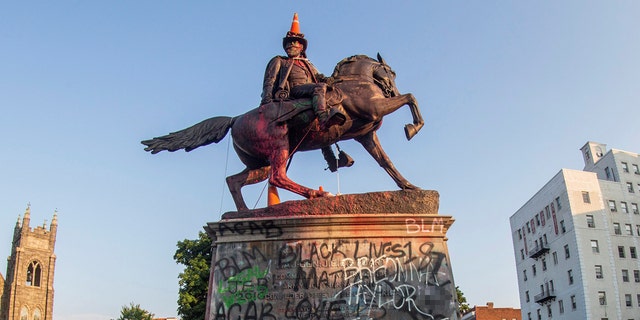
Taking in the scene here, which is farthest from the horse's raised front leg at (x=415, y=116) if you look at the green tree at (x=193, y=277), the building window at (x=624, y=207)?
the building window at (x=624, y=207)

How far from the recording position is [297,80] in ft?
39.9

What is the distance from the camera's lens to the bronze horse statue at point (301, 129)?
454 inches

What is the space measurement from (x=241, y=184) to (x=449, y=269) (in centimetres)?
440

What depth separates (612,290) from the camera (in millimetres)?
63969

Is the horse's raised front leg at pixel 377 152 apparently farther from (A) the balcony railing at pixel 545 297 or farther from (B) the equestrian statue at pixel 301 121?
(A) the balcony railing at pixel 545 297

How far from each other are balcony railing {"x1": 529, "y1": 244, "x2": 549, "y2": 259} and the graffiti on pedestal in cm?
6499

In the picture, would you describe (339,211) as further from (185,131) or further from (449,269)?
(185,131)

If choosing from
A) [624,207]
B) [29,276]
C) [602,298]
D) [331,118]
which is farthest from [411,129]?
[29,276]

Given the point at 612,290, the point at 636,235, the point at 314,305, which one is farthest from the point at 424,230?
the point at 636,235

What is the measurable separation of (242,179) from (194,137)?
4.14 ft

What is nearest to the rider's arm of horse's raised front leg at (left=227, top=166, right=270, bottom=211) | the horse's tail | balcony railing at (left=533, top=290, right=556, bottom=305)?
the horse's tail

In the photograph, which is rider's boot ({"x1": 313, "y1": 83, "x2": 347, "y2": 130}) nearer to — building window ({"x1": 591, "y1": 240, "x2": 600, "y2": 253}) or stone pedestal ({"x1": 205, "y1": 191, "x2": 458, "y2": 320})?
stone pedestal ({"x1": 205, "y1": 191, "x2": 458, "y2": 320})

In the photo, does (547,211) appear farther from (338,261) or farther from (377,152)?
(338,261)

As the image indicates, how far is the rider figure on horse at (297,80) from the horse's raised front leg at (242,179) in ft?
4.46
